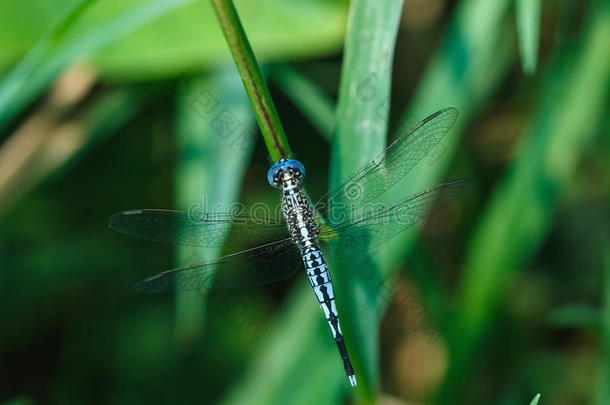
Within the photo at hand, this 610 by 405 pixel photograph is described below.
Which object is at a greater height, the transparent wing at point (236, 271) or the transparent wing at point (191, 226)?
the transparent wing at point (191, 226)

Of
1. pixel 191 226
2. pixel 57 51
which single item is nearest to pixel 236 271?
pixel 191 226

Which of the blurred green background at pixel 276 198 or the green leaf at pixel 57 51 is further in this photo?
the blurred green background at pixel 276 198

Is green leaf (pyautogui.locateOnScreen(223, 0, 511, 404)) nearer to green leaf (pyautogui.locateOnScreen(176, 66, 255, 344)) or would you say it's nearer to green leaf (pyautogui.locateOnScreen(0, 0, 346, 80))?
green leaf (pyautogui.locateOnScreen(176, 66, 255, 344))

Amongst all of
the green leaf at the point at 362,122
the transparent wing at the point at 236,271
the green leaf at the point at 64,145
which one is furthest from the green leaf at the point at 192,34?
the green leaf at the point at 362,122

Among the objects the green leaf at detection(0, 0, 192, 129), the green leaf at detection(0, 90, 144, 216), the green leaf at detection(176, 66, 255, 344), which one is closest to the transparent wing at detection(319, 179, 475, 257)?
the green leaf at detection(176, 66, 255, 344)

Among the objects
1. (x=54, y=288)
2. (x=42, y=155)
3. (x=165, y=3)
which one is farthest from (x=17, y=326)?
(x=165, y=3)

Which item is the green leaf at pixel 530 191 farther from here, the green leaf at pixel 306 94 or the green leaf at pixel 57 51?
the green leaf at pixel 57 51

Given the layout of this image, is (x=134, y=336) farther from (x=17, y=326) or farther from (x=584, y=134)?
(x=584, y=134)

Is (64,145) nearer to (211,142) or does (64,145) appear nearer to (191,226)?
(211,142)
